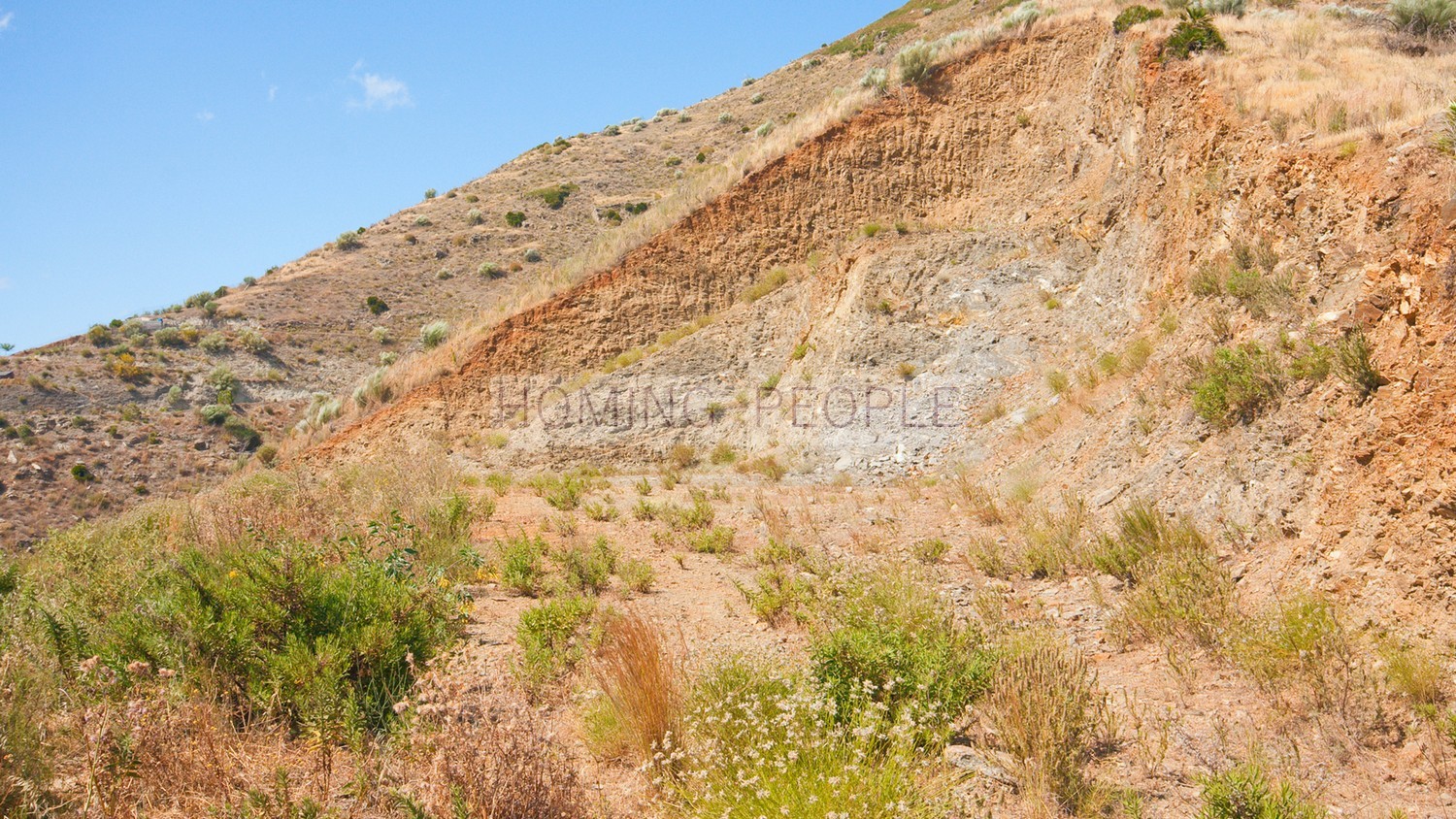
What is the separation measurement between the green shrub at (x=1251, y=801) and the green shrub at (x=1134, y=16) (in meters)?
17.2

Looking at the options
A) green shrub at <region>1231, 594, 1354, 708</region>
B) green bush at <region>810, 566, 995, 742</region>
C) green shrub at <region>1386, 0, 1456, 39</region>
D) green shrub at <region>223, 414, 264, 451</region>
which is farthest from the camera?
green shrub at <region>223, 414, 264, 451</region>

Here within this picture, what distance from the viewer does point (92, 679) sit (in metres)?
3.77

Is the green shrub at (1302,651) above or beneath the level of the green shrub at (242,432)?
beneath

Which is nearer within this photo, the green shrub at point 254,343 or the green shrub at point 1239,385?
the green shrub at point 1239,385

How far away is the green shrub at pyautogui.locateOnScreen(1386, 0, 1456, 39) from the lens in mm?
13000

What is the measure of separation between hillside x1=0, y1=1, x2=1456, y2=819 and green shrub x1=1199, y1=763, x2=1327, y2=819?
24mm

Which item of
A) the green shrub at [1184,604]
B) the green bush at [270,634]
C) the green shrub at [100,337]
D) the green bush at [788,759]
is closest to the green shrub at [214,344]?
the green shrub at [100,337]

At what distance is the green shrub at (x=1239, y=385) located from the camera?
20.9 feet

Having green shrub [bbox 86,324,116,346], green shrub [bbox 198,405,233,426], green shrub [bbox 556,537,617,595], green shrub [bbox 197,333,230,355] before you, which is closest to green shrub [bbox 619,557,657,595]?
green shrub [bbox 556,537,617,595]

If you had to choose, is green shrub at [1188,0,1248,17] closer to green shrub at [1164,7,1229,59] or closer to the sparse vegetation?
green shrub at [1164,7,1229,59]

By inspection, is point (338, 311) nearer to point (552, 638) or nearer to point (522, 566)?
point (522, 566)

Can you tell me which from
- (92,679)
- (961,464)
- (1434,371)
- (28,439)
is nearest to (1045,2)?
(961,464)

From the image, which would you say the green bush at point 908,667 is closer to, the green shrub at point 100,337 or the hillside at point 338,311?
the hillside at point 338,311

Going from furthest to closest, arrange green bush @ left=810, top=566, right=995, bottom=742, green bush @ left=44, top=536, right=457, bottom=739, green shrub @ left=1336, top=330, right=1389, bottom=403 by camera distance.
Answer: green shrub @ left=1336, top=330, right=1389, bottom=403, green bush @ left=44, top=536, right=457, bottom=739, green bush @ left=810, top=566, right=995, bottom=742
